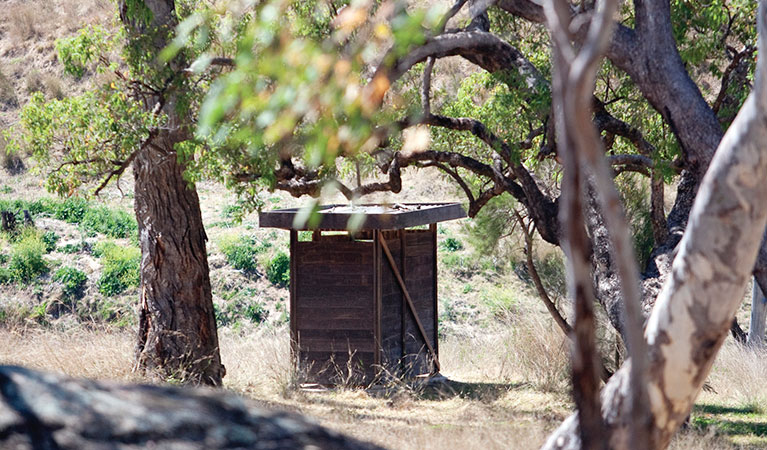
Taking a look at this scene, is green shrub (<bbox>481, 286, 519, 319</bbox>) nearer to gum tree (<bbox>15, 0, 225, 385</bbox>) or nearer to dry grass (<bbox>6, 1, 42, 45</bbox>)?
gum tree (<bbox>15, 0, 225, 385</bbox>)

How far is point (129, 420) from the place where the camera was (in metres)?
2.20

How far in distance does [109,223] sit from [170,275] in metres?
12.0

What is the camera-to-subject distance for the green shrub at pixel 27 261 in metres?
18.6

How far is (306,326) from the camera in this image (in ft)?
35.5

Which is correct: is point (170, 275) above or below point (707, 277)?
below

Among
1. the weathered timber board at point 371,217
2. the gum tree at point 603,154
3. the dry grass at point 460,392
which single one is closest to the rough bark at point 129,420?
the gum tree at point 603,154

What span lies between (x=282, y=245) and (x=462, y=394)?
37.4 feet

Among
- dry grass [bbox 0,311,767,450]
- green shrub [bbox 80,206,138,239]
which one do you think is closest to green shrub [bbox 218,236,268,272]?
green shrub [bbox 80,206,138,239]

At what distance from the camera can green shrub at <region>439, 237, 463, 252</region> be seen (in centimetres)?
2138

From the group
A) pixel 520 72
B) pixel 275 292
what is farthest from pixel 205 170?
pixel 275 292

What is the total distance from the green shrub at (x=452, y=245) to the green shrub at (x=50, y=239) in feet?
Answer: 32.0

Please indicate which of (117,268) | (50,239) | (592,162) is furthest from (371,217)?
(50,239)

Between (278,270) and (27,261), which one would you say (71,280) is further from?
(278,270)

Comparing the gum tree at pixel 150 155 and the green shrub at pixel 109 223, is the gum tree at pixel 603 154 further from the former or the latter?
the green shrub at pixel 109 223
